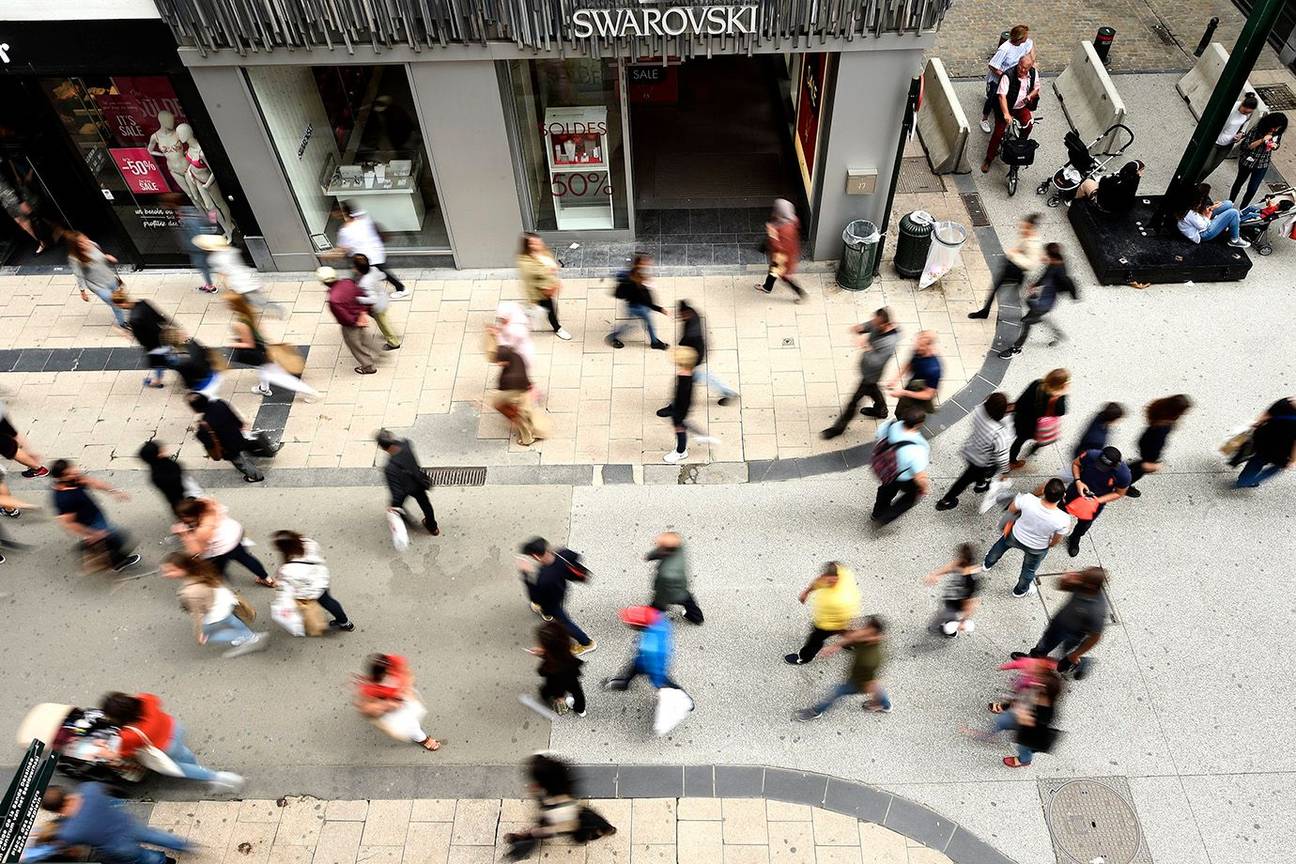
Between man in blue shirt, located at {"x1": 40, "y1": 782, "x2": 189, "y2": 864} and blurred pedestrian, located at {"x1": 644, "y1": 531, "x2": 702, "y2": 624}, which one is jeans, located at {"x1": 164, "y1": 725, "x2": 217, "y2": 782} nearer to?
man in blue shirt, located at {"x1": 40, "y1": 782, "x2": 189, "y2": 864}

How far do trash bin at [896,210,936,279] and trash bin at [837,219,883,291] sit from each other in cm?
39

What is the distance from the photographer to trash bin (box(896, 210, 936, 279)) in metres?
10.9

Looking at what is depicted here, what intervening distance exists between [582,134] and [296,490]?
5998 millimetres

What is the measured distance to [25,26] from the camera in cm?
988

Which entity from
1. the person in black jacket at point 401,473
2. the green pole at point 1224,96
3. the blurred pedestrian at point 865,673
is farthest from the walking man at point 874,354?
the green pole at point 1224,96

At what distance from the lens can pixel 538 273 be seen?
10.0 metres

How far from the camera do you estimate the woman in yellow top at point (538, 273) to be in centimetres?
989

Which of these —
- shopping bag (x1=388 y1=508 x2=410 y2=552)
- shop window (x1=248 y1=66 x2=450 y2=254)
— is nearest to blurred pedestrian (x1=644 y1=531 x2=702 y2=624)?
shopping bag (x1=388 y1=508 x2=410 y2=552)

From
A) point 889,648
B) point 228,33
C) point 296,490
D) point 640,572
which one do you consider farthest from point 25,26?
point 889,648

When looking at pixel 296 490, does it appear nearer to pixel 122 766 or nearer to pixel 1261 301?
pixel 122 766

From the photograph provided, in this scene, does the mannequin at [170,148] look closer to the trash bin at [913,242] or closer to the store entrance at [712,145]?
the store entrance at [712,145]

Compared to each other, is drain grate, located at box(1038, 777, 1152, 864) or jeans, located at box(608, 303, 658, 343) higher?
jeans, located at box(608, 303, 658, 343)

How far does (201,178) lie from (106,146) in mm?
1381

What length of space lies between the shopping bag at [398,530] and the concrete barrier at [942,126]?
31.7ft
